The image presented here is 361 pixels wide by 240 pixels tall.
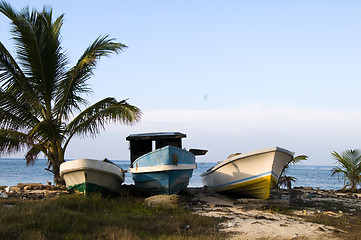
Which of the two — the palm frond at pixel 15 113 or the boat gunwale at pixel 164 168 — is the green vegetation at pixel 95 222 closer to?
the boat gunwale at pixel 164 168

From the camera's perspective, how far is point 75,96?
1416cm

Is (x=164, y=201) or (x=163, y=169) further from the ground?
(x=163, y=169)

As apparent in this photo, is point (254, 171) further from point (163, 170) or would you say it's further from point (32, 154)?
point (32, 154)

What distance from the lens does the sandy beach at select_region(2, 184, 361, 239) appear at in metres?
7.96

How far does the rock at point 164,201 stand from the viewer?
1076cm

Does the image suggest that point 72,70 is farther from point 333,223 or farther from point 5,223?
point 333,223

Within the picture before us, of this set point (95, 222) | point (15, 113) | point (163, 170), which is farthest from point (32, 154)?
point (95, 222)

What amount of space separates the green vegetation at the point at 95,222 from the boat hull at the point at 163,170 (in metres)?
2.00

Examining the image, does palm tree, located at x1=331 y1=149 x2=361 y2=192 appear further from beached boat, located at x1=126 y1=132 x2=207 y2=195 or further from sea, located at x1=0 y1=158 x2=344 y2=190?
beached boat, located at x1=126 y1=132 x2=207 y2=195

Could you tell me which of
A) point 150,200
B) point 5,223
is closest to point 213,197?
point 150,200

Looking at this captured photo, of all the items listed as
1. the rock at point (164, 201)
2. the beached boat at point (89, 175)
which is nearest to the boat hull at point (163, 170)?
the rock at point (164, 201)

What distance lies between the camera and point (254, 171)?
1259cm

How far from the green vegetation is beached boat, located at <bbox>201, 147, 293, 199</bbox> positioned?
11.4ft

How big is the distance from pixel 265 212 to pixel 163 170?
3588 millimetres
